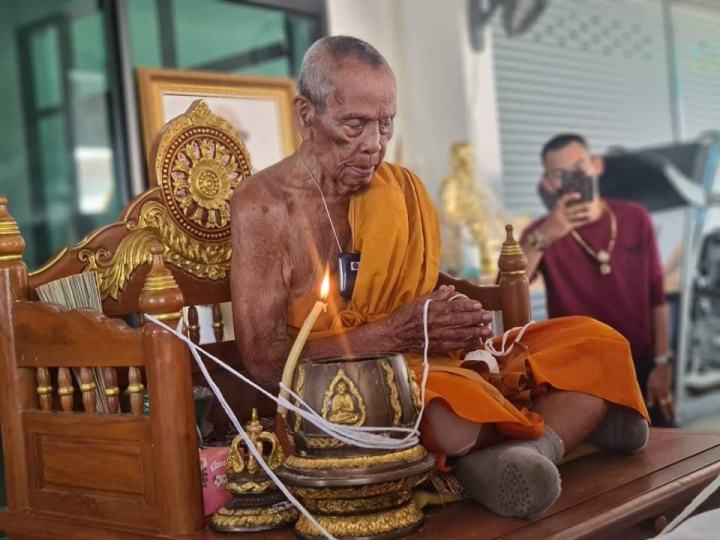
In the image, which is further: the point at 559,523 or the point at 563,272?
the point at 563,272

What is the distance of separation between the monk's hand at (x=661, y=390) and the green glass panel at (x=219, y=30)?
203cm

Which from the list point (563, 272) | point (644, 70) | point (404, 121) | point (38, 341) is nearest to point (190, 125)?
point (38, 341)

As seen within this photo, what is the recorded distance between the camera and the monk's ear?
1.74m

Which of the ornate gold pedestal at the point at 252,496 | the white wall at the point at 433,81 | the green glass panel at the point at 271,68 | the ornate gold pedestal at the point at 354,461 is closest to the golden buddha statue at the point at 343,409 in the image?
the ornate gold pedestal at the point at 354,461

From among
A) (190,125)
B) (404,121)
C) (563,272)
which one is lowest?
(563,272)

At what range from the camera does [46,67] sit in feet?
11.3

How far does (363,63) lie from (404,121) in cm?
273

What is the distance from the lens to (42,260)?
3.36m

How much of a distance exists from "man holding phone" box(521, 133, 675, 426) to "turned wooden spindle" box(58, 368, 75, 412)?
2321mm

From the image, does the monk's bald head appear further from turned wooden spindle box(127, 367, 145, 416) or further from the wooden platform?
the wooden platform

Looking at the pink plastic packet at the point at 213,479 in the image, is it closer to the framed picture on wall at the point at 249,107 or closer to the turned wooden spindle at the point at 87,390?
the turned wooden spindle at the point at 87,390

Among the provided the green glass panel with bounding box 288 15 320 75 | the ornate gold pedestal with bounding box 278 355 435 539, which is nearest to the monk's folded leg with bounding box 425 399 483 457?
the ornate gold pedestal with bounding box 278 355 435 539

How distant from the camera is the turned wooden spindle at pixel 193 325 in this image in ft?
6.22

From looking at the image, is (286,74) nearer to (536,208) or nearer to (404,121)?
(404,121)
